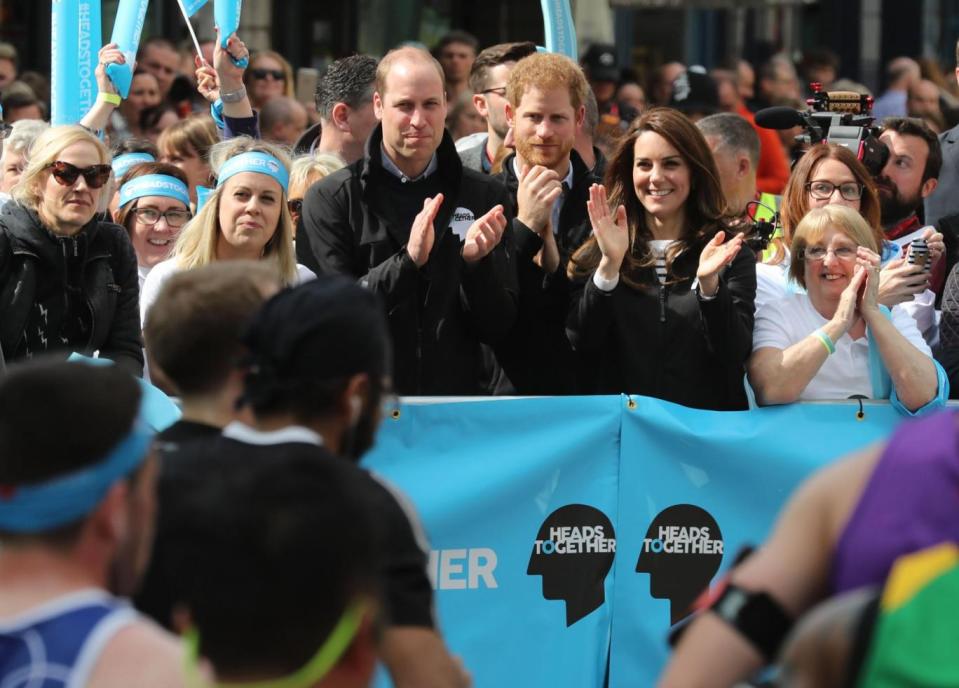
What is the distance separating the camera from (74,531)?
2.35 meters

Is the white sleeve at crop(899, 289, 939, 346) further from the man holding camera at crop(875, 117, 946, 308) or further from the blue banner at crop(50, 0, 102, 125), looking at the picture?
the blue banner at crop(50, 0, 102, 125)

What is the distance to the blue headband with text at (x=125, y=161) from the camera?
7.64m

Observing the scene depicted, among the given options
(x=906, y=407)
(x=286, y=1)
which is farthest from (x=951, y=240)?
(x=286, y=1)

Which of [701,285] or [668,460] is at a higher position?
[701,285]

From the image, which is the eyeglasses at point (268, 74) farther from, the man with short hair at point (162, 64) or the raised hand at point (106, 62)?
the raised hand at point (106, 62)

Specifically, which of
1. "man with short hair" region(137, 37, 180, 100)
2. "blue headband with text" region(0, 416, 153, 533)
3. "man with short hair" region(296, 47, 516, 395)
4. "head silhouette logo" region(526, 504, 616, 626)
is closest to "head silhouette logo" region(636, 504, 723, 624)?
"head silhouette logo" region(526, 504, 616, 626)

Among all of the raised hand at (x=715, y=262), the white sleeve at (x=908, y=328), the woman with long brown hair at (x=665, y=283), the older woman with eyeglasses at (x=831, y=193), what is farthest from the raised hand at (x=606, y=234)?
the white sleeve at (x=908, y=328)

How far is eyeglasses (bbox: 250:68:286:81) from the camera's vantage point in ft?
36.1

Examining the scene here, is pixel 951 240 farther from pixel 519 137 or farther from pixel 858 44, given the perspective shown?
pixel 858 44

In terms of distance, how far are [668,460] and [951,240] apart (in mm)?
2482

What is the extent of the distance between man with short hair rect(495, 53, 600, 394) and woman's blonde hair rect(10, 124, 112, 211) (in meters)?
1.59

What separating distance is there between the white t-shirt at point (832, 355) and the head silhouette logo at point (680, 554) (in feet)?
2.05

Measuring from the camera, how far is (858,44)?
77.8 ft

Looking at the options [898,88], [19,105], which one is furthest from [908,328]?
[898,88]
